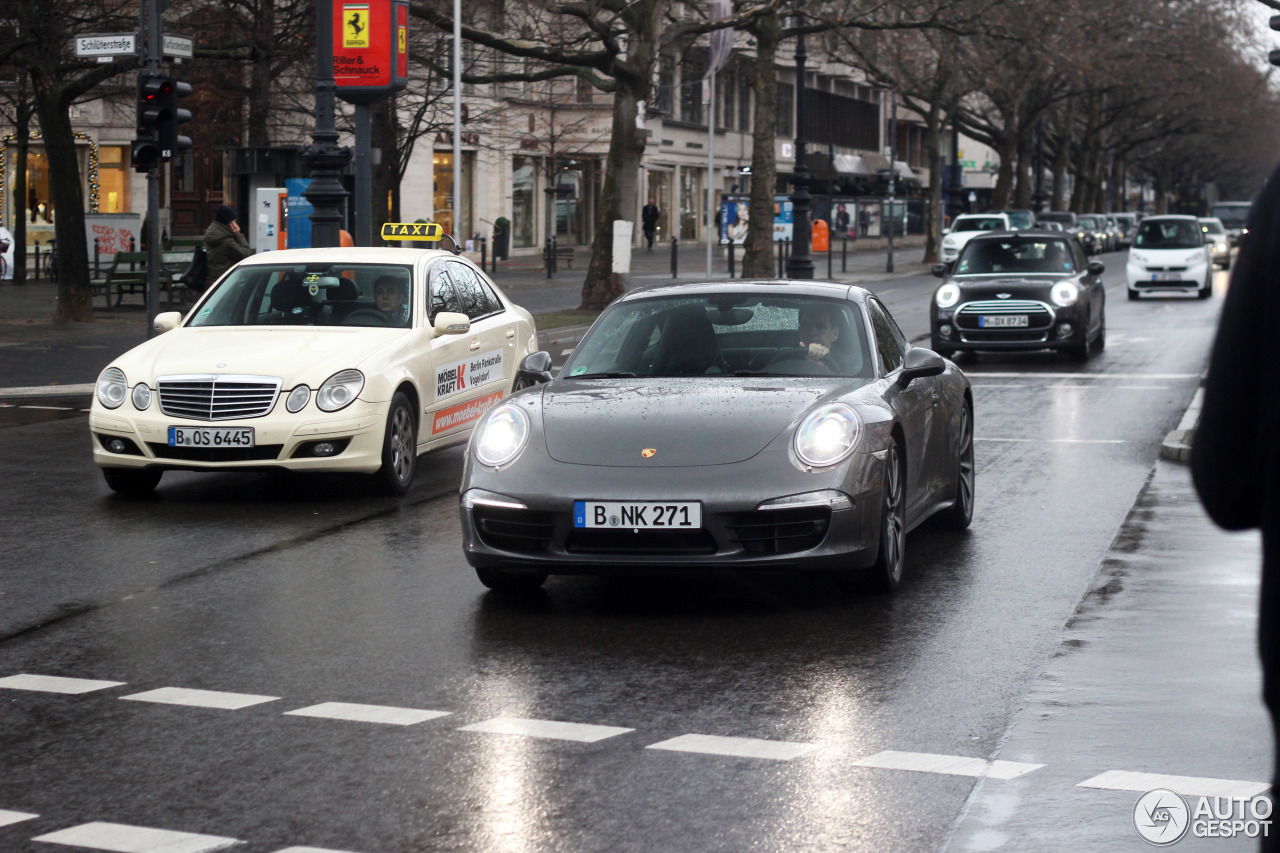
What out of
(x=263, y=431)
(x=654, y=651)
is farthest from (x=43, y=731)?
(x=263, y=431)

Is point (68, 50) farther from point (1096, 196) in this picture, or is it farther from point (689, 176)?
point (1096, 196)

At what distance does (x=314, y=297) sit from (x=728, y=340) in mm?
4107

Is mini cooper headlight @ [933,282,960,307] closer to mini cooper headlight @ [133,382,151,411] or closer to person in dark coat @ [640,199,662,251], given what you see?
mini cooper headlight @ [133,382,151,411]

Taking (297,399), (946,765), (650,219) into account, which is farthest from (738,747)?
(650,219)

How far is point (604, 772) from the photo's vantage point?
5.11 m

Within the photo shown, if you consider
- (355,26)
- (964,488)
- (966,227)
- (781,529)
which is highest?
(355,26)

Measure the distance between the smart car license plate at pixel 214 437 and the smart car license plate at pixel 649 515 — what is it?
3.83m

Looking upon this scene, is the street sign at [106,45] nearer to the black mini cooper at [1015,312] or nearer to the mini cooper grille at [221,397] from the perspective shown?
the black mini cooper at [1015,312]

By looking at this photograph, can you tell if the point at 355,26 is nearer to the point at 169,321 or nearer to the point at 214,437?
the point at 169,321

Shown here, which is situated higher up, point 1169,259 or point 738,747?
point 1169,259

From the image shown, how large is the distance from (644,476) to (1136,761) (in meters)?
2.64

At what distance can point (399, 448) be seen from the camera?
1122 centimetres

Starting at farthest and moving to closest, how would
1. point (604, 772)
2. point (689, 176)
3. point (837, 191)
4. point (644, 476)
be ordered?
1. point (837, 191)
2. point (689, 176)
3. point (644, 476)
4. point (604, 772)

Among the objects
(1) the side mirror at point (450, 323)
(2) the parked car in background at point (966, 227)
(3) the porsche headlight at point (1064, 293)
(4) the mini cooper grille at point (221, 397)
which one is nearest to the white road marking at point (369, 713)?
(4) the mini cooper grille at point (221, 397)
